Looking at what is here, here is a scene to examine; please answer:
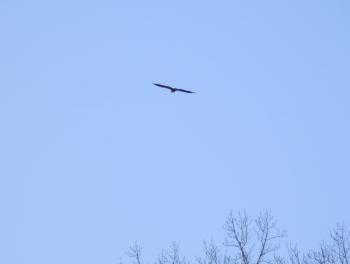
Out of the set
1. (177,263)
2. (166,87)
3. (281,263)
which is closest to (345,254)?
(281,263)

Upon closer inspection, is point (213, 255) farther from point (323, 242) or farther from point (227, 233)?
point (323, 242)

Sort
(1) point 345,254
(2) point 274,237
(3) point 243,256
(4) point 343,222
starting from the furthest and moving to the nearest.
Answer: (4) point 343,222, (1) point 345,254, (2) point 274,237, (3) point 243,256

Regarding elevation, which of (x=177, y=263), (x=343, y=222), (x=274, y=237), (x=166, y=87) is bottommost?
(x=177, y=263)

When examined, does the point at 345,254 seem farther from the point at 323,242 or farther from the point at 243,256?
the point at 243,256

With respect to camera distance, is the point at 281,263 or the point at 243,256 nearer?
the point at 243,256

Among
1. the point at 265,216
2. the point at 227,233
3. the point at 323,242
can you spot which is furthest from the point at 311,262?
the point at 227,233

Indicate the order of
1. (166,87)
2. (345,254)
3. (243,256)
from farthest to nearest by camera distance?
(345,254) < (243,256) < (166,87)

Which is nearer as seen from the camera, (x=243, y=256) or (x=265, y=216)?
(x=243, y=256)

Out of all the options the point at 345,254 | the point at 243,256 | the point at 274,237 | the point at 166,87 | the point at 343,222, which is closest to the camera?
the point at 166,87

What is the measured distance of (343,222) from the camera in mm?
30656

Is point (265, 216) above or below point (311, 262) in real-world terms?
above

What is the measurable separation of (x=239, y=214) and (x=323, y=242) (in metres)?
8.05

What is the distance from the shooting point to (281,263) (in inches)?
1179

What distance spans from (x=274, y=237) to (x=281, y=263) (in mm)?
4828
